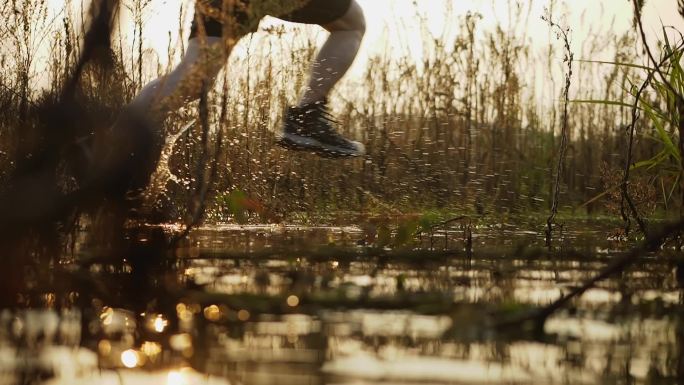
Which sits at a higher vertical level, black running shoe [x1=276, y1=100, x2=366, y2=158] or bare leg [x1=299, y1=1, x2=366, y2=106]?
bare leg [x1=299, y1=1, x2=366, y2=106]

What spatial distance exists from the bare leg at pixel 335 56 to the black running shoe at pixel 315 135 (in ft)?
0.16

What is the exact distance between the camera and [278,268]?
123 inches

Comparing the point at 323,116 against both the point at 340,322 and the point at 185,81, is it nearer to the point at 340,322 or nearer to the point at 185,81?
the point at 185,81

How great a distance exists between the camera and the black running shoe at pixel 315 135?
4617mm

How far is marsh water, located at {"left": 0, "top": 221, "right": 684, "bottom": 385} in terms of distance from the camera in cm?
169

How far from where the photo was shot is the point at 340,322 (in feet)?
7.12

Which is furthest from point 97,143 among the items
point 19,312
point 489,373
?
point 489,373

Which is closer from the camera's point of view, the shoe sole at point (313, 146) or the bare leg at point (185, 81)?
the bare leg at point (185, 81)

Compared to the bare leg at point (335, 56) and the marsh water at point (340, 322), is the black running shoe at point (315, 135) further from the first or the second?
the marsh water at point (340, 322)

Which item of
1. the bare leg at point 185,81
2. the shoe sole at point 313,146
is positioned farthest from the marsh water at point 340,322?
the shoe sole at point 313,146

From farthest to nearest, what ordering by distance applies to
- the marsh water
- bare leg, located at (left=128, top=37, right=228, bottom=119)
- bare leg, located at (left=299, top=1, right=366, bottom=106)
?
1. bare leg, located at (left=299, top=1, right=366, bottom=106)
2. bare leg, located at (left=128, top=37, right=228, bottom=119)
3. the marsh water

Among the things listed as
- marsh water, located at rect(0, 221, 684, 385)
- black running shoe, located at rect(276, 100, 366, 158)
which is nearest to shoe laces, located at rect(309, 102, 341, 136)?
black running shoe, located at rect(276, 100, 366, 158)

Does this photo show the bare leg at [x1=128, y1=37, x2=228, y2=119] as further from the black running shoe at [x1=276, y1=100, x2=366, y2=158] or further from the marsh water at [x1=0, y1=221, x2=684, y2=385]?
the black running shoe at [x1=276, y1=100, x2=366, y2=158]

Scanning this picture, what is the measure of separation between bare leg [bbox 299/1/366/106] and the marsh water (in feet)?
3.89
